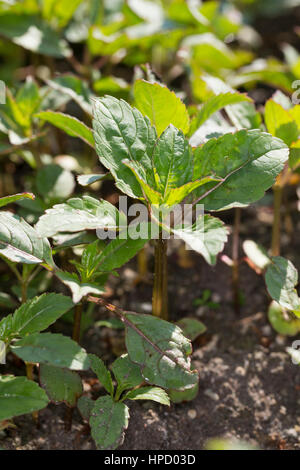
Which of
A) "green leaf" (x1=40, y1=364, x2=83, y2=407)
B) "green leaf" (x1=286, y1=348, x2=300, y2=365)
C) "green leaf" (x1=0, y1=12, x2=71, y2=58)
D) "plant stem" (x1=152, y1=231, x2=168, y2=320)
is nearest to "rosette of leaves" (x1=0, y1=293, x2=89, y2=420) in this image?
"green leaf" (x1=40, y1=364, x2=83, y2=407)

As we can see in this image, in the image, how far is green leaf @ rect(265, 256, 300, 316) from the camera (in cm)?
129

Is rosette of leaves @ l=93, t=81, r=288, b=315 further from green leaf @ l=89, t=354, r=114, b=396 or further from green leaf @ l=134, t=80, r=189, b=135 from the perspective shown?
green leaf @ l=89, t=354, r=114, b=396

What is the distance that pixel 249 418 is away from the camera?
142cm

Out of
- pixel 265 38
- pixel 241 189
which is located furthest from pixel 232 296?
pixel 265 38

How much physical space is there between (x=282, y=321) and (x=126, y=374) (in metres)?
0.54

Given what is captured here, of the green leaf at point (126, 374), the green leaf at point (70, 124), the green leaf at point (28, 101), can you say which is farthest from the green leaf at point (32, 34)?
the green leaf at point (126, 374)

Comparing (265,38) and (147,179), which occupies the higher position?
(265,38)

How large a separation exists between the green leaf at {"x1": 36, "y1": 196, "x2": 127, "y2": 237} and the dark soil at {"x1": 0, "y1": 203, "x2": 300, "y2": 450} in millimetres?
525

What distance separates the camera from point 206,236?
3.70 feet

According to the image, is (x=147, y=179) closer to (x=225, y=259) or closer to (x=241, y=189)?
(x=241, y=189)

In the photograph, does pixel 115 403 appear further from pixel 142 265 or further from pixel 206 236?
pixel 142 265

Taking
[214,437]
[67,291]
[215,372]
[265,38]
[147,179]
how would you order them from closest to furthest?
1. [147,179]
2. [214,437]
3. [215,372]
4. [67,291]
5. [265,38]

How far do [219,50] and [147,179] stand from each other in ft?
3.55
